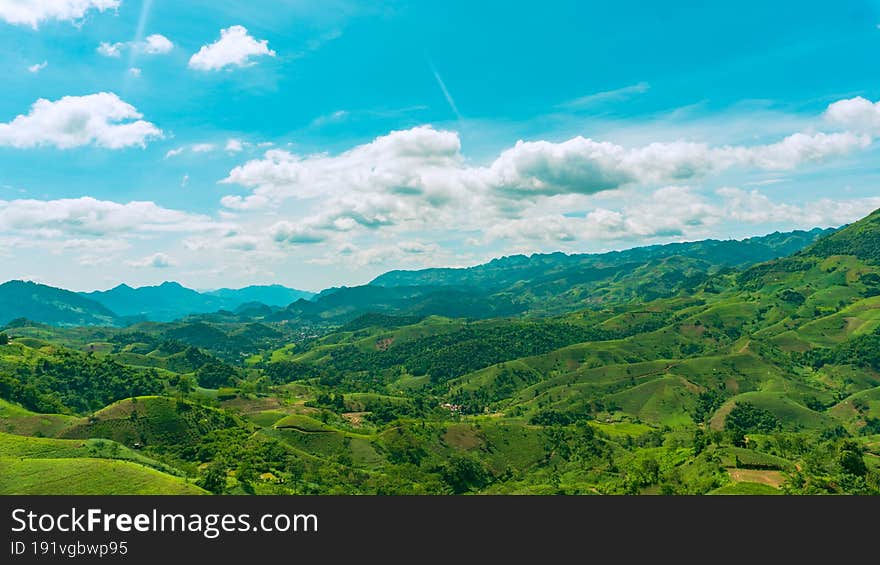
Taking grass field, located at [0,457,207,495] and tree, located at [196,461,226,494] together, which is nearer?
grass field, located at [0,457,207,495]

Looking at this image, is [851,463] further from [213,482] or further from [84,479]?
[84,479]

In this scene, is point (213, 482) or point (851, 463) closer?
point (851, 463)

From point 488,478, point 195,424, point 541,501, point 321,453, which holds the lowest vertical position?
point 488,478

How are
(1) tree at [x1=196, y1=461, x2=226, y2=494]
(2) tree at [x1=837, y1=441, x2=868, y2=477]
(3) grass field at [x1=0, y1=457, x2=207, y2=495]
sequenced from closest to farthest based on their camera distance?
(3) grass field at [x1=0, y1=457, x2=207, y2=495]
(2) tree at [x1=837, y1=441, x2=868, y2=477]
(1) tree at [x1=196, y1=461, x2=226, y2=494]

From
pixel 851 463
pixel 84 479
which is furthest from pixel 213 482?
pixel 851 463

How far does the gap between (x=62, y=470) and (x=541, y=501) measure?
4466 inches

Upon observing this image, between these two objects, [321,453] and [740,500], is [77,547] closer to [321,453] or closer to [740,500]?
[740,500]

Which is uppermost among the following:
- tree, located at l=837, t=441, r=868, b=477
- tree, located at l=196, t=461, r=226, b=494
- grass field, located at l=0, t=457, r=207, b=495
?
grass field, located at l=0, t=457, r=207, b=495

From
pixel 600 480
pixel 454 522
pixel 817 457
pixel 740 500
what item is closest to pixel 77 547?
pixel 454 522

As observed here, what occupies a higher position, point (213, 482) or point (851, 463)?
point (213, 482)

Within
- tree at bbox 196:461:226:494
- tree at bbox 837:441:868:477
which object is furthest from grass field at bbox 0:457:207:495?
tree at bbox 837:441:868:477

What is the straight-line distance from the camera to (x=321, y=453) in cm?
19200

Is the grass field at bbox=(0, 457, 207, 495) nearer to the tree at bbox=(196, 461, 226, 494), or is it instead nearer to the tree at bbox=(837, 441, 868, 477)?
the tree at bbox=(196, 461, 226, 494)

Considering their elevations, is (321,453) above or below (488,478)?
above
